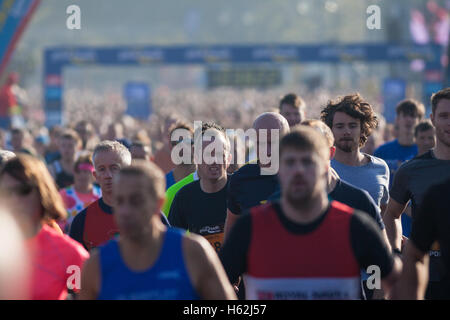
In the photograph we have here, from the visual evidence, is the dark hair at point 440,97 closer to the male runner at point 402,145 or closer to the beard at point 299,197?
the beard at point 299,197

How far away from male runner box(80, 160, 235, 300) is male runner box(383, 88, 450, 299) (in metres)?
2.35

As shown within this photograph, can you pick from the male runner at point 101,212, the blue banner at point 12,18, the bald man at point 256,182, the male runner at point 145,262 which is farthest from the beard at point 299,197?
the blue banner at point 12,18

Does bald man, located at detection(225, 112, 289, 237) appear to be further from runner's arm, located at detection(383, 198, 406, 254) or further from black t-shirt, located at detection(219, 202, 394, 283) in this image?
black t-shirt, located at detection(219, 202, 394, 283)

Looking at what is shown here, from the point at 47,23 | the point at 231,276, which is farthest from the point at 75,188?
the point at 47,23

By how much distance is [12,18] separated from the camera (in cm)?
2147

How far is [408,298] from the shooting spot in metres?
4.86

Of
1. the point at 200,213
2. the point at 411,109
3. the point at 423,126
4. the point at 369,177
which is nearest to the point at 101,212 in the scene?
the point at 200,213

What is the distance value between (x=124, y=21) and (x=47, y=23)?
36.5 ft

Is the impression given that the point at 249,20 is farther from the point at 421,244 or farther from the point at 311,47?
the point at 421,244

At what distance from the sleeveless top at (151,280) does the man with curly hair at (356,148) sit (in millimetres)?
2916

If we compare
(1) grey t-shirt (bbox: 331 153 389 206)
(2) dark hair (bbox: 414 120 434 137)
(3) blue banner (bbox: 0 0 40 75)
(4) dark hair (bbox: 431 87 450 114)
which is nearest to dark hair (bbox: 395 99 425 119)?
(2) dark hair (bbox: 414 120 434 137)

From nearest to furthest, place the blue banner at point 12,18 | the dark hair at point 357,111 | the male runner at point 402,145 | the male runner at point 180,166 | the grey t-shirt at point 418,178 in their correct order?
the grey t-shirt at point 418,178 → the dark hair at point 357,111 → the male runner at point 180,166 → the male runner at point 402,145 → the blue banner at point 12,18

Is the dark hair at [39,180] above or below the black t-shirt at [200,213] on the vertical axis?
above

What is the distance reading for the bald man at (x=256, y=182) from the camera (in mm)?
6559
